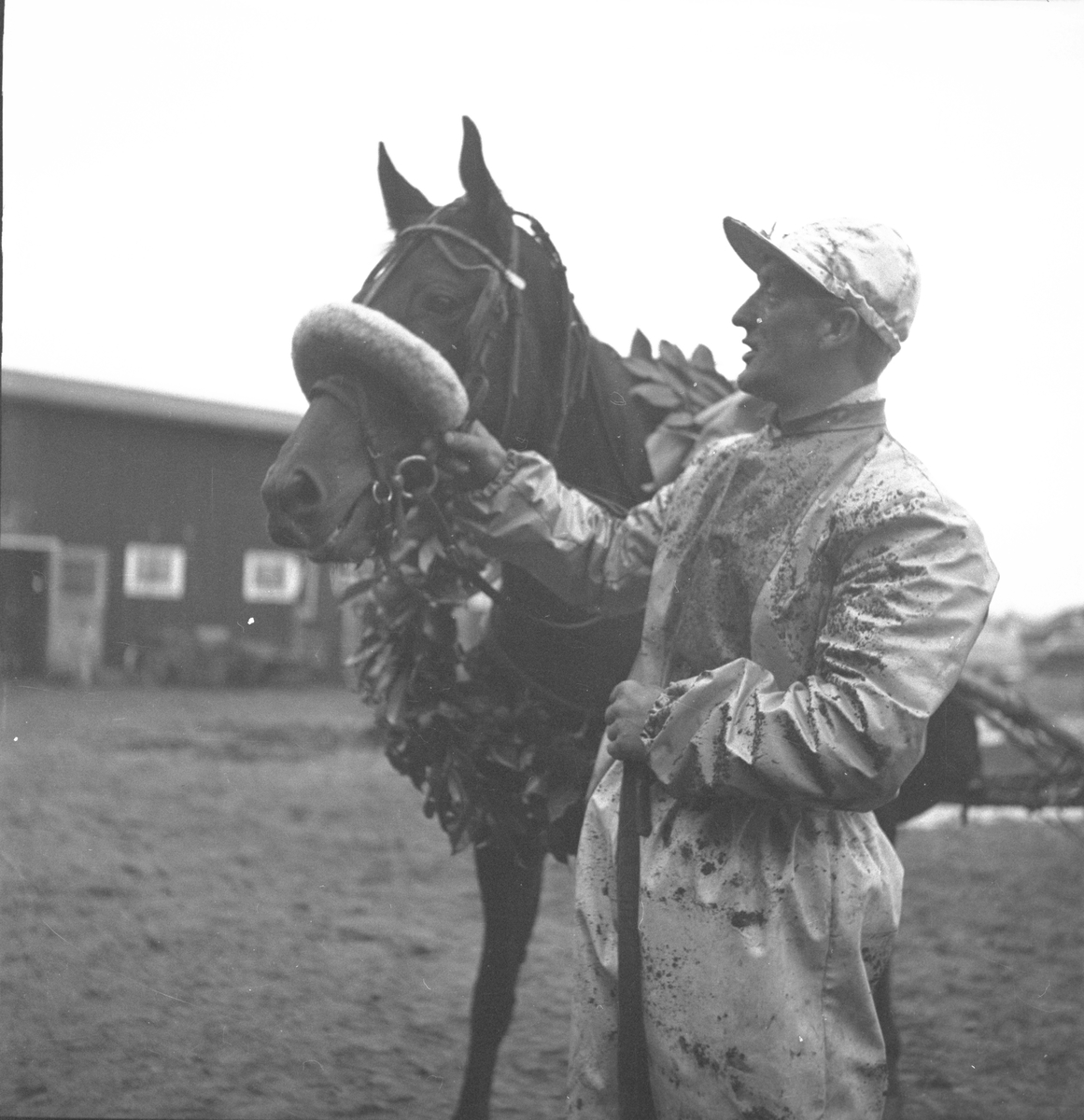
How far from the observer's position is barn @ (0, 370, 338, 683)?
14.8 feet

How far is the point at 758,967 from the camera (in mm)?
1811

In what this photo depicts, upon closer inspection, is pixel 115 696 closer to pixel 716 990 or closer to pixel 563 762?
pixel 563 762

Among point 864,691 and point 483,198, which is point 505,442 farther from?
point 864,691

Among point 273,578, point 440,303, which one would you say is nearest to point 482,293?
point 440,303

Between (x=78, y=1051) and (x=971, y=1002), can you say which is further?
(x=971, y=1002)

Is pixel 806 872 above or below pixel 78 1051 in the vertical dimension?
above

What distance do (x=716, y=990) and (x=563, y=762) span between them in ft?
3.18

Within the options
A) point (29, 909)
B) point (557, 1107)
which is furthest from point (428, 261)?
point (29, 909)

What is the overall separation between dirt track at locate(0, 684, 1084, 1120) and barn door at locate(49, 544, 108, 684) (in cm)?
107

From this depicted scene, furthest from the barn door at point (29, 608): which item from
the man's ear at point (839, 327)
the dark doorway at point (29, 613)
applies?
the man's ear at point (839, 327)

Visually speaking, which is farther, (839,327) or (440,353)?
(440,353)

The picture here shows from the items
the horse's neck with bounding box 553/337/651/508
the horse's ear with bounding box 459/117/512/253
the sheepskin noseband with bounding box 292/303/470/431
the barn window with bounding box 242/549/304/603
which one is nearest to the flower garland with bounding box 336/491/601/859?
the horse's neck with bounding box 553/337/651/508

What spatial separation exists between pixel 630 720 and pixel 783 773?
0.28 metres

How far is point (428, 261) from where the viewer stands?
2477 millimetres
